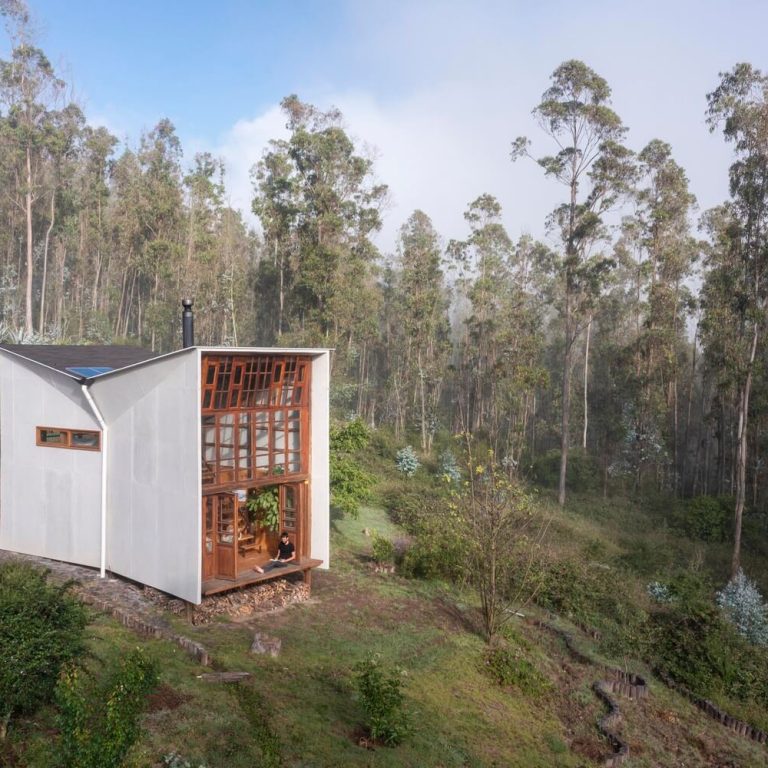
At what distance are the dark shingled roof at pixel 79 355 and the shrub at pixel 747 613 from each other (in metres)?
Answer: 14.4

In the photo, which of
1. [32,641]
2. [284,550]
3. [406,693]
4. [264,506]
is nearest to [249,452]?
[264,506]

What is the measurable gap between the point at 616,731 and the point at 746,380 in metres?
14.6

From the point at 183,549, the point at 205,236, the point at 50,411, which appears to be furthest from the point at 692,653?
the point at 205,236

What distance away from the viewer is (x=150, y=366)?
10711 mm

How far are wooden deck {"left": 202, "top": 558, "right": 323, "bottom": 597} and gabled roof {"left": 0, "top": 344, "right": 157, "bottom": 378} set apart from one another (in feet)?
13.5

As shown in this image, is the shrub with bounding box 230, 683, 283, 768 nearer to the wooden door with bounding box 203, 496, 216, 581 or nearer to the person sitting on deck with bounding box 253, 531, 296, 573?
the wooden door with bounding box 203, 496, 216, 581

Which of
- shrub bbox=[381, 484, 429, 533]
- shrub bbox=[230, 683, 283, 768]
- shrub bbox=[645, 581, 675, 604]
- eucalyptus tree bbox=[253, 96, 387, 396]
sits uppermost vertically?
eucalyptus tree bbox=[253, 96, 387, 396]

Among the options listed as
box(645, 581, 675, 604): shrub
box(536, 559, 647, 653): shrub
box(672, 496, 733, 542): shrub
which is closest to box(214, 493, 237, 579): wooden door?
box(536, 559, 647, 653): shrub

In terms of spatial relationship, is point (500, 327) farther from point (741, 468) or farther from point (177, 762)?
point (177, 762)

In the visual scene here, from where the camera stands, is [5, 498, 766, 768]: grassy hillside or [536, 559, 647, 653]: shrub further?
[536, 559, 647, 653]: shrub

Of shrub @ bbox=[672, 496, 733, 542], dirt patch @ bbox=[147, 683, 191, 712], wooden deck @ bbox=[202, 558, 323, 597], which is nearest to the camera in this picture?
dirt patch @ bbox=[147, 683, 191, 712]

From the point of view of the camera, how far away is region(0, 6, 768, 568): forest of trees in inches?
1079

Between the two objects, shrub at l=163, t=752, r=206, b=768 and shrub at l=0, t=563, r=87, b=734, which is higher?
shrub at l=0, t=563, r=87, b=734

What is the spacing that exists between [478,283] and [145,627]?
27749 mm
